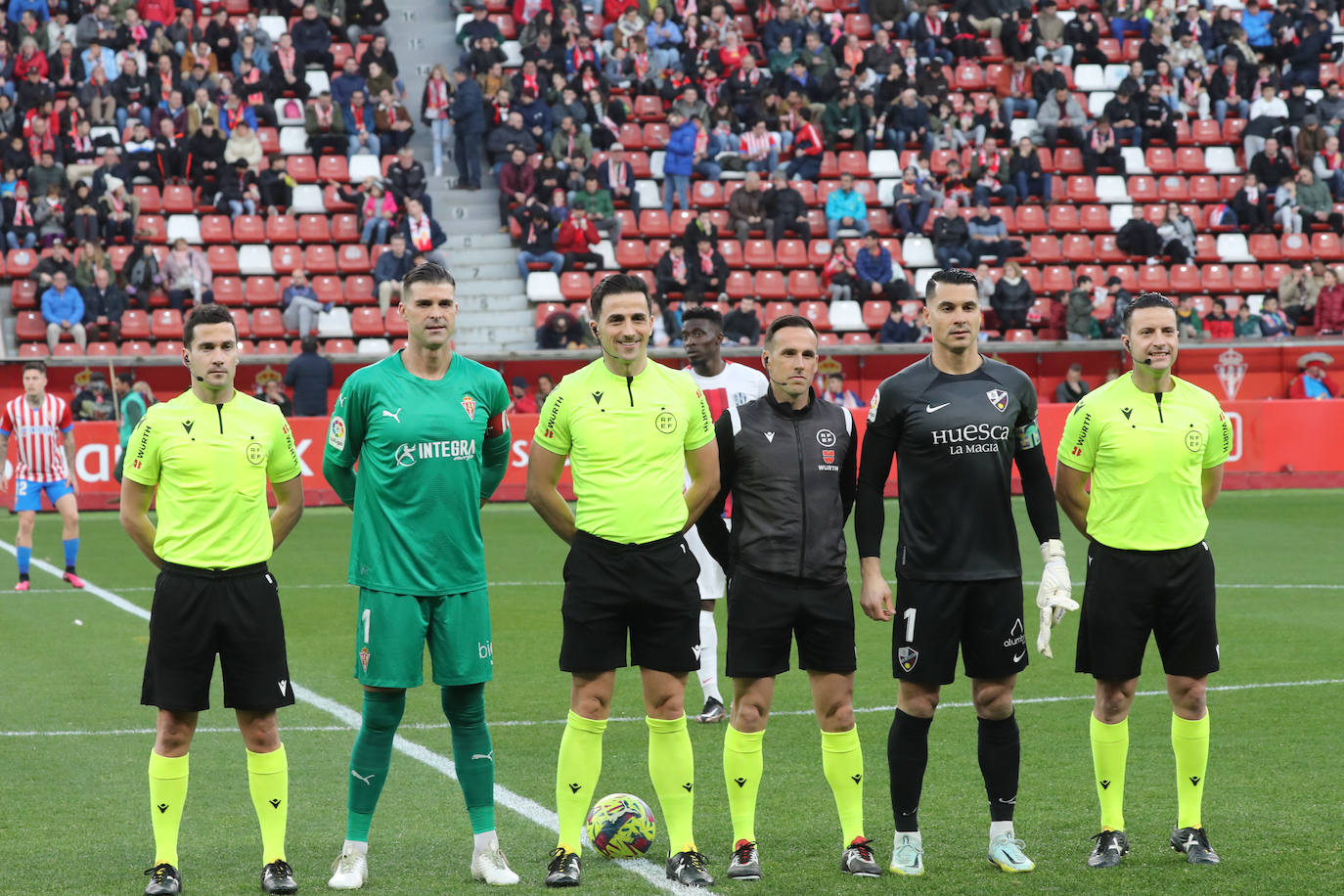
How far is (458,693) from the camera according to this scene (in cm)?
622

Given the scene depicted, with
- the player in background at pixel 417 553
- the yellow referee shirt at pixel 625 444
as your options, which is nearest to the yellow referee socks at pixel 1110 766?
the yellow referee shirt at pixel 625 444

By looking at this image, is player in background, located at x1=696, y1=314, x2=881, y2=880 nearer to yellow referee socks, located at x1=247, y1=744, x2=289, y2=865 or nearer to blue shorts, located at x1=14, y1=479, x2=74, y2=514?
yellow referee socks, located at x1=247, y1=744, x2=289, y2=865

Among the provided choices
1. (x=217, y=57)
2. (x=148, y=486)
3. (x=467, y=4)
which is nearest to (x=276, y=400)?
(x=217, y=57)

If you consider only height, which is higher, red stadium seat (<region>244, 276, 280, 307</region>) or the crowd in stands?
the crowd in stands

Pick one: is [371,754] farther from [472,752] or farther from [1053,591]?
[1053,591]

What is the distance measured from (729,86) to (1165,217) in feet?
26.9

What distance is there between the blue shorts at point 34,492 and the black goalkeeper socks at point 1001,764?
11.2 m

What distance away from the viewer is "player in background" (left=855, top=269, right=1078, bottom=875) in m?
6.25

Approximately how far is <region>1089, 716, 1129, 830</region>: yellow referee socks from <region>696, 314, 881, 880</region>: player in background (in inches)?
38.3

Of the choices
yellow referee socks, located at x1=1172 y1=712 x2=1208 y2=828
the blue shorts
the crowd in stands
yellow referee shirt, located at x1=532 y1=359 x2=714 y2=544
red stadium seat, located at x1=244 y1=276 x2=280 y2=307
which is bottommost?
the blue shorts

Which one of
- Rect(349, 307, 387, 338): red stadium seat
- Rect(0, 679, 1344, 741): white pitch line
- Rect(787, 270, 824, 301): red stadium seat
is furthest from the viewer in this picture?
Rect(787, 270, 824, 301): red stadium seat

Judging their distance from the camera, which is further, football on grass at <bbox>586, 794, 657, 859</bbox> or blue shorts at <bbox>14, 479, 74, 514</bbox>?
blue shorts at <bbox>14, 479, 74, 514</bbox>

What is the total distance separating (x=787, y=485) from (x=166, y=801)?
8.78ft

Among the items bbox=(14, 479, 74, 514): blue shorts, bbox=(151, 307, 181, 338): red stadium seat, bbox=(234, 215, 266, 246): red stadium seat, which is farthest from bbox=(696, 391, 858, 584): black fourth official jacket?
bbox=(234, 215, 266, 246): red stadium seat
